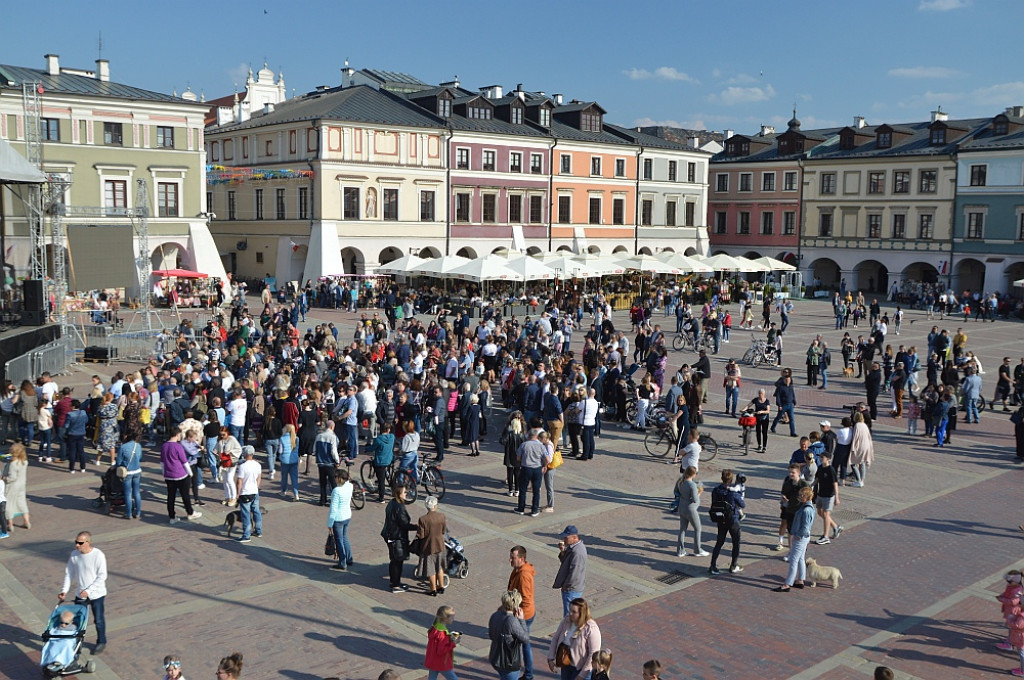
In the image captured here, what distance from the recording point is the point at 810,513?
38.1 ft

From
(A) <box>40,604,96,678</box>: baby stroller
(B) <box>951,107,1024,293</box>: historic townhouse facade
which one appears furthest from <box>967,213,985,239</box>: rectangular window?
(A) <box>40,604,96,678</box>: baby stroller

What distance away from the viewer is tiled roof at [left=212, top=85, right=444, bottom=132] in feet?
159

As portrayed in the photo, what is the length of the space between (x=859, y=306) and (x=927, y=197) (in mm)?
19711

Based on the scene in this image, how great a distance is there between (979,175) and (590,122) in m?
23.9

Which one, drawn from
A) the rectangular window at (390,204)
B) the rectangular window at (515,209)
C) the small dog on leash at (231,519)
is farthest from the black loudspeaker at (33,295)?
the rectangular window at (515,209)

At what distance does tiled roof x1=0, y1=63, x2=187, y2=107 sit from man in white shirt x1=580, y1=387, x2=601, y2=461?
113 ft

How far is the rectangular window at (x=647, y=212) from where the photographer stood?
6209cm

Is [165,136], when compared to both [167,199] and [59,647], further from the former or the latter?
[59,647]

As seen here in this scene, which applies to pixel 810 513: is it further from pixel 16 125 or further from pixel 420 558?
pixel 16 125

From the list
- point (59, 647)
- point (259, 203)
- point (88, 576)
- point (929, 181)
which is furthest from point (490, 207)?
point (59, 647)

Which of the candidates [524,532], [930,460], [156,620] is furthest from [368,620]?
[930,460]

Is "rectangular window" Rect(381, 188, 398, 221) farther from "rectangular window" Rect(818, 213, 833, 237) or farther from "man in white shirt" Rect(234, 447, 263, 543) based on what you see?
"man in white shirt" Rect(234, 447, 263, 543)

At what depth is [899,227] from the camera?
5825 cm

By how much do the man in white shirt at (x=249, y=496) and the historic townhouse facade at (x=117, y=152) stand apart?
30812 millimetres
